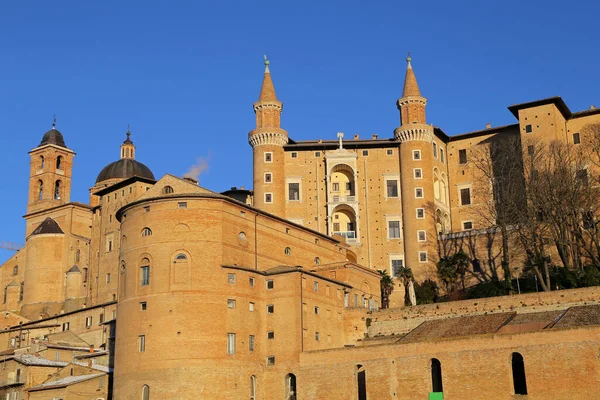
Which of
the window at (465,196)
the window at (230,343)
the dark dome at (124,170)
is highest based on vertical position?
the dark dome at (124,170)

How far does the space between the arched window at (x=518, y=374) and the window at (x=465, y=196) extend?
3460cm

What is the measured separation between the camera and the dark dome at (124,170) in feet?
291

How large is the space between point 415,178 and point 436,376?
30.5 meters

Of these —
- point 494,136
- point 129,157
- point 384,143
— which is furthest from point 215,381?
point 129,157

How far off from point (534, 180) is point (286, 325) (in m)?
22.4

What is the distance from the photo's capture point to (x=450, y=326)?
51.3 m

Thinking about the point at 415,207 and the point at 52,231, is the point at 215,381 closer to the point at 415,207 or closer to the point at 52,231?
the point at 415,207

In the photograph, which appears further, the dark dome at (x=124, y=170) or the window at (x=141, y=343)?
the dark dome at (x=124, y=170)

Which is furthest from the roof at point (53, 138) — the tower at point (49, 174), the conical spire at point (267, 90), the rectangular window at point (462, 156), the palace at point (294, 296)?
the rectangular window at point (462, 156)

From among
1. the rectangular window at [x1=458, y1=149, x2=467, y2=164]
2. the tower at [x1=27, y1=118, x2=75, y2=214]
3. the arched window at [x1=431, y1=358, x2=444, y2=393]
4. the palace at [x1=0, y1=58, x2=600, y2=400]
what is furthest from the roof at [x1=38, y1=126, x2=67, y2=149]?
the arched window at [x1=431, y1=358, x2=444, y2=393]

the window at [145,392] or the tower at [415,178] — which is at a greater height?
the tower at [415,178]

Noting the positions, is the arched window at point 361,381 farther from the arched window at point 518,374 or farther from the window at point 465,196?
the window at point 465,196

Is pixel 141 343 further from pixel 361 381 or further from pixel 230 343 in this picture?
pixel 361 381

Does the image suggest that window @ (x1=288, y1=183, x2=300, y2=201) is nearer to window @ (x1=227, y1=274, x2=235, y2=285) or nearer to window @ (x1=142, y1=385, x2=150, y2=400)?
window @ (x1=227, y1=274, x2=235, y2=285)
